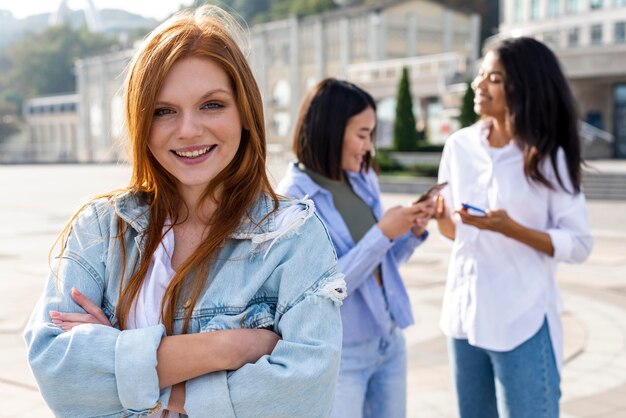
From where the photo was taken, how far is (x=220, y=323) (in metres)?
1.40

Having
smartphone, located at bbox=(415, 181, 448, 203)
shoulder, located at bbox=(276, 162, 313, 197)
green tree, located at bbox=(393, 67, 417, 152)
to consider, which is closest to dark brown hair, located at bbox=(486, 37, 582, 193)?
smartphone, located at bbox=(415, 181, 448, 203)

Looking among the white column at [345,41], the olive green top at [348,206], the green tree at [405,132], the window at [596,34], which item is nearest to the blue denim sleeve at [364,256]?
the olive green top at [348,206]

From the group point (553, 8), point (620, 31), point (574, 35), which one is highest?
point (553, 8)

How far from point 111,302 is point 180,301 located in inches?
6.4

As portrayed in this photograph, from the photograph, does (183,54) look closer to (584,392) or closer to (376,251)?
(376,251)

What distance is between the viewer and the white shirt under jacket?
7.82ft

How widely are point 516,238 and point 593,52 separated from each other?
27235 mm

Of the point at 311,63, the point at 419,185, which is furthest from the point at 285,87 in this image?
the point at 419,185

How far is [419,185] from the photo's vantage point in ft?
60.6

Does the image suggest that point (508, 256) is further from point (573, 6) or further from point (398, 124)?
point (573, 6)

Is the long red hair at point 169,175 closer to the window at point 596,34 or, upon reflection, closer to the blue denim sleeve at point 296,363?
the blue denim sleeve at point 296,363

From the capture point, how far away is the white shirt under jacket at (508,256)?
238cm

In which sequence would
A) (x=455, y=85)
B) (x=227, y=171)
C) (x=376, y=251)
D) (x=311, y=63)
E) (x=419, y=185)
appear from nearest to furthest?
(x=227, y=171), (x=376, y=251), (x=419, y=185), (x=455, y=85), (x=311, y=63)

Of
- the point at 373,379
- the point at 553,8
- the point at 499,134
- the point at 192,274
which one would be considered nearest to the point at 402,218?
the point at 499,134
